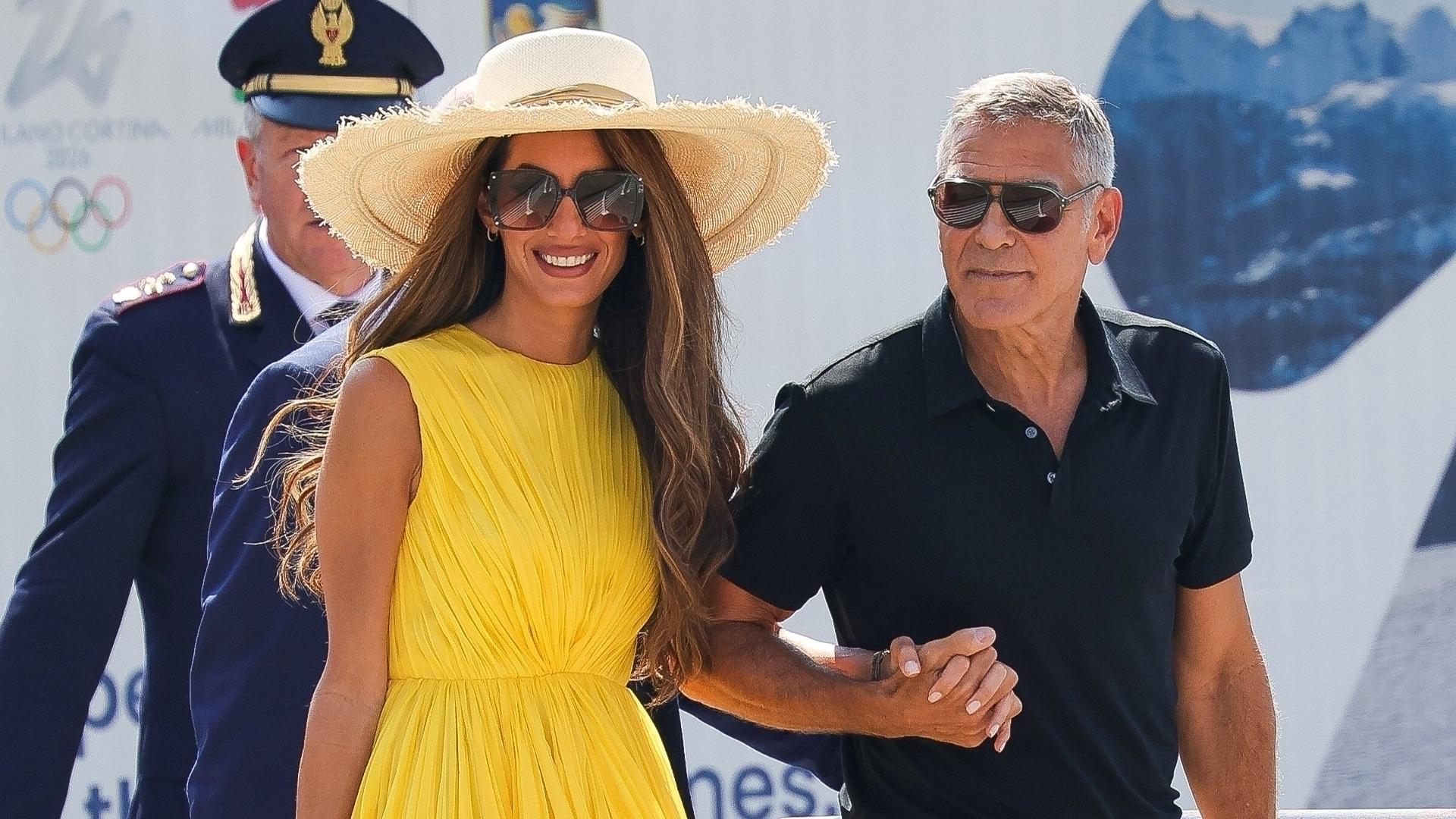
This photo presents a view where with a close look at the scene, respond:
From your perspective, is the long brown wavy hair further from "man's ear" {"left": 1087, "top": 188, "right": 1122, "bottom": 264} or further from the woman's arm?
"man's ear" {"left": 1087, "top": 188, "right": 1122, "bottom": 264}

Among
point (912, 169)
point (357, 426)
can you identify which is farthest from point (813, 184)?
point (912, 169)

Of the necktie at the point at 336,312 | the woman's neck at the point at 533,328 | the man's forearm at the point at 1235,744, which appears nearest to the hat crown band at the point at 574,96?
the woman's neck at the point at 533,328

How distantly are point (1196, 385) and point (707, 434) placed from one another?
2.27 ft

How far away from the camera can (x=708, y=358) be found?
2115 millimetres

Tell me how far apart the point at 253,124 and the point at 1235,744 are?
6.10 ft

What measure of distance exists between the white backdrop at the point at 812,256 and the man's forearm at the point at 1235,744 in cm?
114

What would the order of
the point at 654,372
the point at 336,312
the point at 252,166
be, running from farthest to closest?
the point at 252,166, the point at 336,312, the point at 654,372

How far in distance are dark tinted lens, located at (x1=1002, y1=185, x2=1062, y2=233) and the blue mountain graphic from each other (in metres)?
1.41

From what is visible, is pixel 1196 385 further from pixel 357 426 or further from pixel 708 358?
pixel 357 426

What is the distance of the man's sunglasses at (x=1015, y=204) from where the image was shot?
2.09m

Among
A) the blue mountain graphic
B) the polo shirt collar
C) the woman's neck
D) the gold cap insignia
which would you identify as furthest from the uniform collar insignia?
the blue mountain graphic

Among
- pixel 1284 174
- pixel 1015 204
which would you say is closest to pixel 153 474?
pixel 1015 204

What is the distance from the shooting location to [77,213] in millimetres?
3609

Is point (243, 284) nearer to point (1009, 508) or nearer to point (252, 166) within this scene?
point (252, 166)
